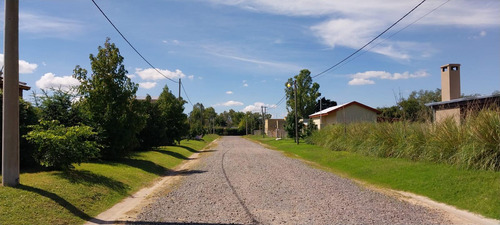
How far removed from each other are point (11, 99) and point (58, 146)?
2.63 metres

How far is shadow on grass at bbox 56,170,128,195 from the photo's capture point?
11.1m

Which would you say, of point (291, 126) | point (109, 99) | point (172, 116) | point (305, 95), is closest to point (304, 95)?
point (305, 95)

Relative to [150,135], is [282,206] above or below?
below

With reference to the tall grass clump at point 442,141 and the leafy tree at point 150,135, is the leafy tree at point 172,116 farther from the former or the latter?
the tall grass clump at point 442,141

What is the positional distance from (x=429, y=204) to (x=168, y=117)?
26.9m

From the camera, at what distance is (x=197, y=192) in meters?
11.3

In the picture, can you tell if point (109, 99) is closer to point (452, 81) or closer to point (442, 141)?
point (442, 141)

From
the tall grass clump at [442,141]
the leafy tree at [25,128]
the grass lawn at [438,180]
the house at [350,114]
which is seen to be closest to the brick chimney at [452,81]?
the tall grass clump at [442,141]

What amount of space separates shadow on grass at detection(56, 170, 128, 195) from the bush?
329 mm

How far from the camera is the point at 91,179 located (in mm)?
11672

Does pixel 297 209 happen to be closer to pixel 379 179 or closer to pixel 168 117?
pixel 379 179

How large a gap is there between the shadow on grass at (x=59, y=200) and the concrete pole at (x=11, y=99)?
283mm

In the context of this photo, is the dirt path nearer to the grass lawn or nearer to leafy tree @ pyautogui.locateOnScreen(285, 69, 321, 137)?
the grass lawn

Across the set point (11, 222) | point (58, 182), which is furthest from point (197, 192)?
point (11, 222)
